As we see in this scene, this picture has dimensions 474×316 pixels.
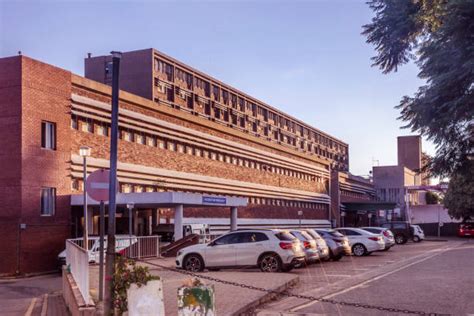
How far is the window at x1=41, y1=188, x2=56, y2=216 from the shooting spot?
3192cm

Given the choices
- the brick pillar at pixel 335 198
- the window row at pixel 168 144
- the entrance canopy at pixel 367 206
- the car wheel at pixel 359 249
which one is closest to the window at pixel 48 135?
the window row at pixel 168 144

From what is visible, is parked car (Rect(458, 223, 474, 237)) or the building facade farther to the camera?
parked car (Rect(458, 223, 474, 237))

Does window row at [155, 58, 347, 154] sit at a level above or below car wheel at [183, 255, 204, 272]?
above

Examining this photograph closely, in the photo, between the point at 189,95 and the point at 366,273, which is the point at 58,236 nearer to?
the point at 366,273

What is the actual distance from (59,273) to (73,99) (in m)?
9.11

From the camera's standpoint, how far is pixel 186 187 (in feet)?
149

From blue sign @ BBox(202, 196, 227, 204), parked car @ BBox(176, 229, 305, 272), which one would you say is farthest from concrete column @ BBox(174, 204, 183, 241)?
parked car @ BBox(176, 229, 305, 272)

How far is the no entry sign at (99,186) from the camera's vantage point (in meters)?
10.6

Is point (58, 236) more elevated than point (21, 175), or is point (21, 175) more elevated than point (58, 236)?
point (21, 175)

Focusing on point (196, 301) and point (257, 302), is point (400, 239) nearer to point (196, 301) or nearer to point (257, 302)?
point (257, 302)

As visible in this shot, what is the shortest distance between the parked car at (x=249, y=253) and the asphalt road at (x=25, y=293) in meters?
4.85

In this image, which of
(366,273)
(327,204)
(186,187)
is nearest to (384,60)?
(366,273)

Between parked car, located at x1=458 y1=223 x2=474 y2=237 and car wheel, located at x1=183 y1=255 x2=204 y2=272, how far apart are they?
53312 mm

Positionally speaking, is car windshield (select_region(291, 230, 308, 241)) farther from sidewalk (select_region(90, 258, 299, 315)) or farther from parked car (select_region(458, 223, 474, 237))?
parked car (select_region(458, 223, 474, 237))
